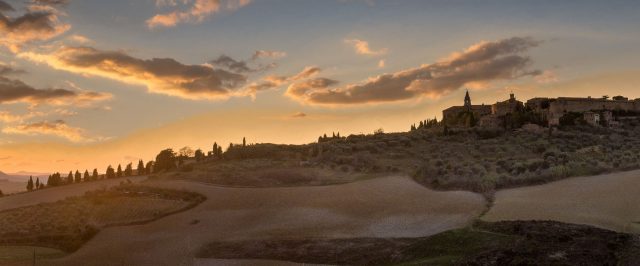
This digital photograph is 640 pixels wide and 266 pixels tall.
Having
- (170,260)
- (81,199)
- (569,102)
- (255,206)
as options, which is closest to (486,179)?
(255,206)

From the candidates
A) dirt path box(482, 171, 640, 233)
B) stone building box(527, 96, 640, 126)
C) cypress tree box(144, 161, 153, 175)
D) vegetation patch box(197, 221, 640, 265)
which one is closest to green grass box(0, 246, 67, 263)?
vegetation patch box(197, 221, 640, 265)

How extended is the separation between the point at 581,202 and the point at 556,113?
68.4 metres

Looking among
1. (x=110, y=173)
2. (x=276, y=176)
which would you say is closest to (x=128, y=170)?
(x=110, y=173)

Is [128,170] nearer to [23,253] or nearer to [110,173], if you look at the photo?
[110,173]

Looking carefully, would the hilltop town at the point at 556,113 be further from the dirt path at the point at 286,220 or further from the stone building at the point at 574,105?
the dirt path at the point at 286,220

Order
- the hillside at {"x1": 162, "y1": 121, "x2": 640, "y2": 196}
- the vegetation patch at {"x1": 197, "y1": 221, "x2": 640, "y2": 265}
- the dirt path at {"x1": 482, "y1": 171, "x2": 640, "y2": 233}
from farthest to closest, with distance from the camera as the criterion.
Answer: the hillside at {"x1": 162, "y1": 121, "x2": 640, "y2": 196}, the dirt path at {"x1": 482, "y1": 171, "x2": 640, "y2": 233}, the vegetation patch at {"x1": 197, "y1": 221, "x2": 640, "y2": 265}

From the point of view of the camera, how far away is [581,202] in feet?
95.7

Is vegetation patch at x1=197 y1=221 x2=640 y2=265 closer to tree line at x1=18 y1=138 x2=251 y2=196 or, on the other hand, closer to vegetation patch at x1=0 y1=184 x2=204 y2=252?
vegetation patch at x1=0 y1=184 x2=204 y2=252

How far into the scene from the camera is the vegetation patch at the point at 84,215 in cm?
3692

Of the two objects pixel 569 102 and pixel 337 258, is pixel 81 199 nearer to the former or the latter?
pixel 337 258

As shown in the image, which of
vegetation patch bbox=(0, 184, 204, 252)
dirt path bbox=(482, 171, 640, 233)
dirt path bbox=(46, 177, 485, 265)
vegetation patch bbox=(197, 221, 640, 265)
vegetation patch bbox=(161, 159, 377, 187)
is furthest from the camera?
vegetation patch bbox=(161, 159, 377, 187)

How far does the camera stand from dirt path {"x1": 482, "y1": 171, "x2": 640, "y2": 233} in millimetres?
25203

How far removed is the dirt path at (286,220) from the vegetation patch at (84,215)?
1879 mm

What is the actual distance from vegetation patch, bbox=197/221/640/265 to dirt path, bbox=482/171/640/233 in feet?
7.42
